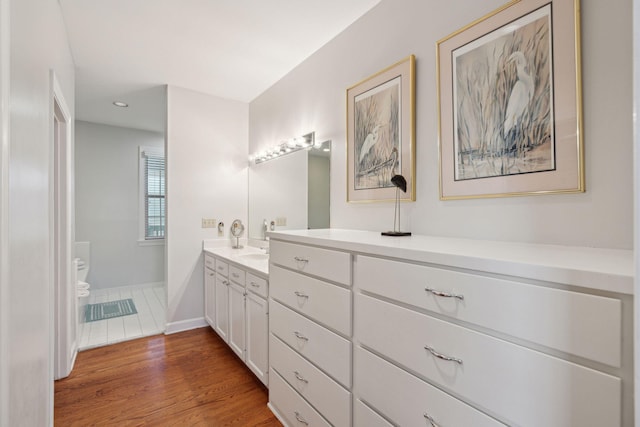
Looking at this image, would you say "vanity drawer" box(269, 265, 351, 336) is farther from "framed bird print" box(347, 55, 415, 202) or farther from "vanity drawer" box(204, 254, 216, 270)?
"vanity drawer" box(204, 254, 216, 270)

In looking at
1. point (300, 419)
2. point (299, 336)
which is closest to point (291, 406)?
point (300, 419)

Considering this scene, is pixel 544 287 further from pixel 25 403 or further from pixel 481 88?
pixel 25 403

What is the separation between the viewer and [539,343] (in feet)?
2.34

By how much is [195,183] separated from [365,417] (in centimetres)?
287

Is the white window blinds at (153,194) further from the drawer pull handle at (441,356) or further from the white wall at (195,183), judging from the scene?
the drawer pull handle at (441,356)

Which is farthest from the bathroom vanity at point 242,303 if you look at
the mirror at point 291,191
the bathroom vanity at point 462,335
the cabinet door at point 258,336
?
the bathroom vanity at point 462,335

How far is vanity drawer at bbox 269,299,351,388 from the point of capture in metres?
1.29

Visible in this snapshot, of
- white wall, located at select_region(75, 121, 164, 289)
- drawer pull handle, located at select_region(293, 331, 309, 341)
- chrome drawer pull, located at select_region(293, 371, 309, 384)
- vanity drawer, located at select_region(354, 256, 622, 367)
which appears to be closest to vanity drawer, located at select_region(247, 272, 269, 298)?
drawer pull handle, located at select_region(293, 331, 309, 341)

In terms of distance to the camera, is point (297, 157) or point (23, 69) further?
point (297, 157)

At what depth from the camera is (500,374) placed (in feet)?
2.56

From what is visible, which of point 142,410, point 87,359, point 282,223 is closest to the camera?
point 142,410

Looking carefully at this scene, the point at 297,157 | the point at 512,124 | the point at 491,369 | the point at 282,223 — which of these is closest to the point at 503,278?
the point at 491,369

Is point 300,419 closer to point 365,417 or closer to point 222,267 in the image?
point 365,417

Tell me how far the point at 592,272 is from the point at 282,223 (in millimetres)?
2469
